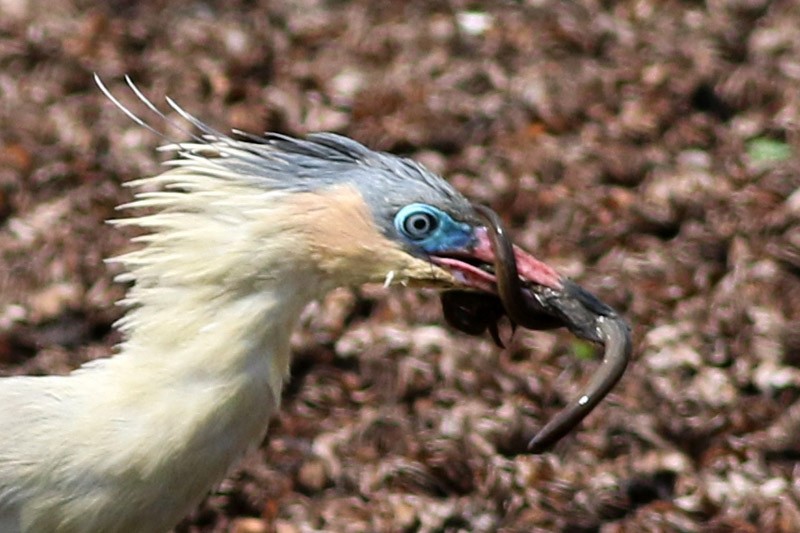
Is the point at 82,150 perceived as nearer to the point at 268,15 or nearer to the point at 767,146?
the point at 268,15

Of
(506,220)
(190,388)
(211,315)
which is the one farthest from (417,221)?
(506,220)

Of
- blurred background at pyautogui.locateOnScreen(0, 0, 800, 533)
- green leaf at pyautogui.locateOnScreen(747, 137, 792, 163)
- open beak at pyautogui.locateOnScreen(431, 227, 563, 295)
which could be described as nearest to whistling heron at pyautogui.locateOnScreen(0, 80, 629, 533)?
open beak at pyautogui.locateOnScreen(431, 227, 563, 295)

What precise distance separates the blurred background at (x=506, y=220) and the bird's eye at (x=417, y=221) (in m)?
1.65

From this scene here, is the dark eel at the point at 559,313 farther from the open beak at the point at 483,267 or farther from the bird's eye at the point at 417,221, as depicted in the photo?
the bird's eye at the point at 417,221

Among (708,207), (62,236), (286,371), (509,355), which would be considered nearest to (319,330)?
(509,355)

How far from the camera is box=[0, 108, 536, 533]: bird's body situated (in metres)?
3.60

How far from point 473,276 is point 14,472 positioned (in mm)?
1125

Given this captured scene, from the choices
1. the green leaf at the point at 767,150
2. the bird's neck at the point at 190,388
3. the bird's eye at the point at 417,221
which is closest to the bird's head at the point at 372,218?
the bird's eye at the point at 417,221

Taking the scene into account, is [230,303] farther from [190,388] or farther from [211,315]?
[190,388]

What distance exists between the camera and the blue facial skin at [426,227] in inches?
142

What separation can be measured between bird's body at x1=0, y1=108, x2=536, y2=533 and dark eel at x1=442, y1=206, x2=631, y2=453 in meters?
0.10

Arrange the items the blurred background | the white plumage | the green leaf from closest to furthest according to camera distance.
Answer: the white plumage < the blurred background < the green leaf

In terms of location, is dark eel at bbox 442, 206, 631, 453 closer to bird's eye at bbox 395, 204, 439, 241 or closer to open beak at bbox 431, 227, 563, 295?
open beak at bbox 431, 227, 563, 295

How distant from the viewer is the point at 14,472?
3660 mm
